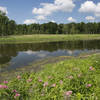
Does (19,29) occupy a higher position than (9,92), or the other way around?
(19,29)

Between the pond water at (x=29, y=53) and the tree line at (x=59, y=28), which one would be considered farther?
the tree line at (x=59, y=28)

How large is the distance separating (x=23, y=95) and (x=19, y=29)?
110 metres

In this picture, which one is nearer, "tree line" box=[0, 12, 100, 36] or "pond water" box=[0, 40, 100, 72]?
"pond water" box=[0, 40, 100, 72]

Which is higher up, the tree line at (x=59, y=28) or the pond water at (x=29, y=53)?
the tree line at (x=59, y=28)

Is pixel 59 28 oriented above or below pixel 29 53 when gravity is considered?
above

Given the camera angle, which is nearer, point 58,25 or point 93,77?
point 93,77

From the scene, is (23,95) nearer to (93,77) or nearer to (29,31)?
(93,77)

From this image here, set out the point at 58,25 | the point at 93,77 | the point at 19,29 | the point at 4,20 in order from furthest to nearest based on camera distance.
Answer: the point at 58,25
the point at 19,29
the point at 4,20
the point at 93,77

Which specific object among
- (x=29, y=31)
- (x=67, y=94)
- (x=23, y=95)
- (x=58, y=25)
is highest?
(x=58, y=25)

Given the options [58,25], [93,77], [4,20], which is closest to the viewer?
[93,77]

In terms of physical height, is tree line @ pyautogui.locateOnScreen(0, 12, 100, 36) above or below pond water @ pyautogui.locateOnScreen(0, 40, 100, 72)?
above

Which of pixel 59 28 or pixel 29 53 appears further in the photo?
pixel 59 28

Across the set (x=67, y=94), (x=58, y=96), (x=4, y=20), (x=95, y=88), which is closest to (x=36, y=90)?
(x=58, y=96)

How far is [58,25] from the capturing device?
122 m
